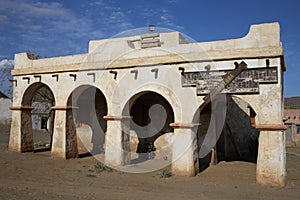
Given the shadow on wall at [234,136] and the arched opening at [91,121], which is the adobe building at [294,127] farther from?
the arched opening at [91,121]

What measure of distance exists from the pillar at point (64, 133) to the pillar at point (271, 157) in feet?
23.2

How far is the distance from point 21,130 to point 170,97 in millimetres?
7298

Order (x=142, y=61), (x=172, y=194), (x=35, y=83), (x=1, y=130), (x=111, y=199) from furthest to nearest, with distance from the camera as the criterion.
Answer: (x=1, y=130) < (x=35, y=83) < (x=142, y=61) < (x=172, y=194) < (x=111, y=199)

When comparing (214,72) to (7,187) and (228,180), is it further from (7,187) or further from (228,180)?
(7,187)

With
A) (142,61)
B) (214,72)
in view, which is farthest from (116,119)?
(214,72)

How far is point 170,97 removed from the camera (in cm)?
924

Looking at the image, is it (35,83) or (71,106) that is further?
(35,83)

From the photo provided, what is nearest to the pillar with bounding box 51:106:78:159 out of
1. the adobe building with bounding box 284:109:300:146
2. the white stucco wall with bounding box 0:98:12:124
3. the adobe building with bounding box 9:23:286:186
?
the adobe building with bounding box 9:23:286:186

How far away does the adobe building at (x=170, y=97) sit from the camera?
313 inches

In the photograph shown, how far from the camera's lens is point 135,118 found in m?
13.3

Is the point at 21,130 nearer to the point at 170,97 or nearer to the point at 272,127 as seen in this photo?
the point at 170,97

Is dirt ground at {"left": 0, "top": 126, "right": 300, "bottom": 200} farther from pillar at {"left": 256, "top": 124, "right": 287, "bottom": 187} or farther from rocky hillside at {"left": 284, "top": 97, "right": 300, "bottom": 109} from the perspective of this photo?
rocky hillside at {"left": 284, "top": 97, "right": 300, "bottom": 109}

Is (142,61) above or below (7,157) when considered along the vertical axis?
above

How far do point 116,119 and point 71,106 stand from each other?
96.2 inches
